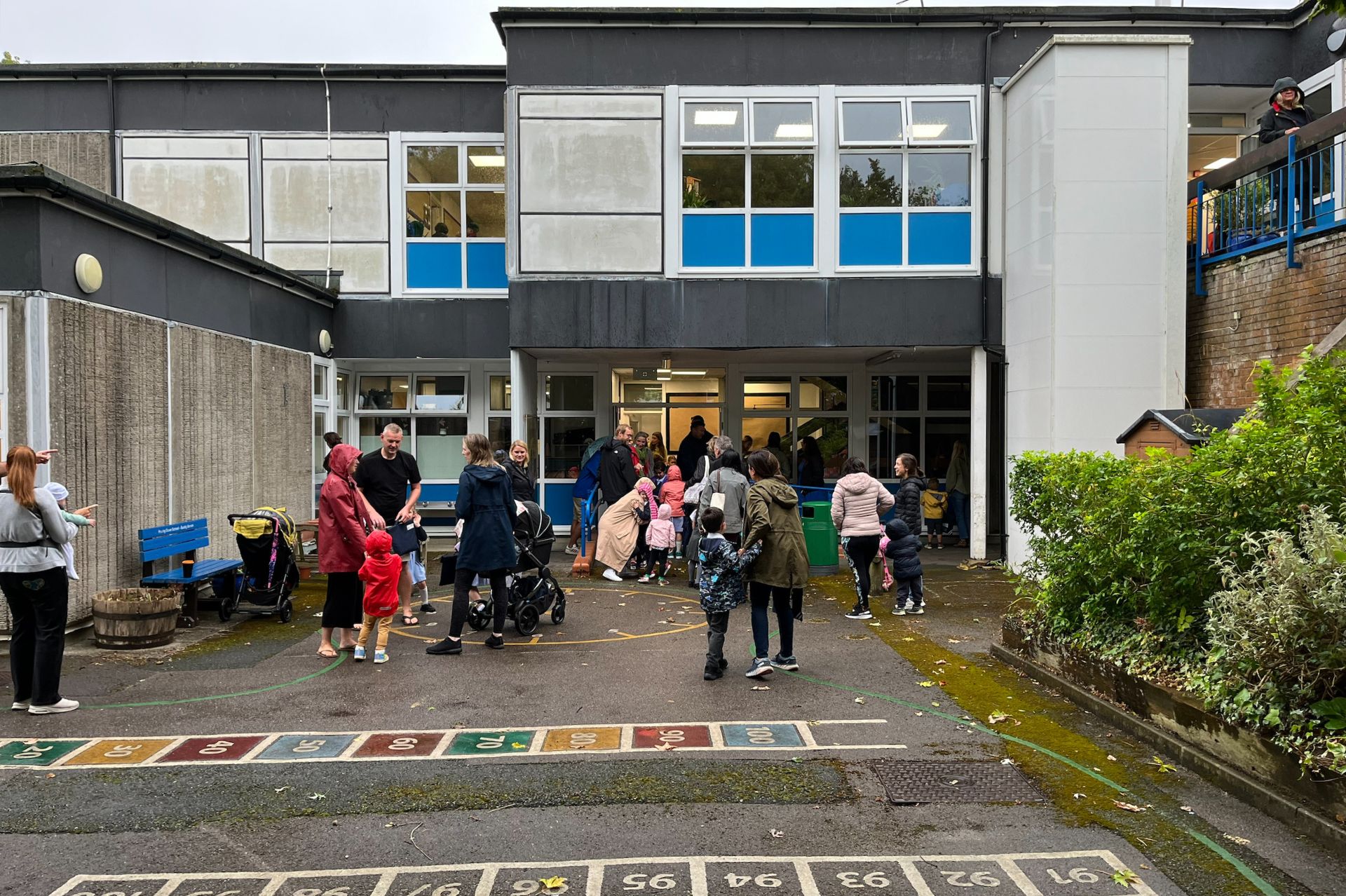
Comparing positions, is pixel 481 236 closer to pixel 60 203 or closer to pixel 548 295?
pixel 548 295

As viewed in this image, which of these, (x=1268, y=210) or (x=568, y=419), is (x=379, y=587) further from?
(x=1268, y=210)

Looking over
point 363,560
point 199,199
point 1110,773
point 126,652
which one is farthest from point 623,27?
point 1110,773

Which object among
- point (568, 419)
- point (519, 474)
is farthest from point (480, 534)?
point (568, 419)

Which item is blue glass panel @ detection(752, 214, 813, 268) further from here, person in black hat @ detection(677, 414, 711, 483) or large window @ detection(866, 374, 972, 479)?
large window @ detection(866, 374, 972, 479)

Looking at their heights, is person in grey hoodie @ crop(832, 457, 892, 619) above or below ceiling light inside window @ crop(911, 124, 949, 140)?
below

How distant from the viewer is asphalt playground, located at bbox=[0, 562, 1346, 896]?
461 cm

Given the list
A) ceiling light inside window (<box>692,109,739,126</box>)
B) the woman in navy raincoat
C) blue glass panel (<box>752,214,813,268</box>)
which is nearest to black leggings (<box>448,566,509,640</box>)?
the woman in navy raincoat

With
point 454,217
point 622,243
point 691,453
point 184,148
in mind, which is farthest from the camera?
point 454,217

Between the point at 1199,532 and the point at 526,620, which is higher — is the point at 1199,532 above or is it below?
above

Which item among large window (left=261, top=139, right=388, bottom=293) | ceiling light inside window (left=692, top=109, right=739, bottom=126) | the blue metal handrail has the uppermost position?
ceiling light inside window (left=692, top=109, right=739, bottom=126)

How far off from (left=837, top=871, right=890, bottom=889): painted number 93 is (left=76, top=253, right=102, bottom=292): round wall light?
351 inches

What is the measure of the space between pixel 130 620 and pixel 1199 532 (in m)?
8.92

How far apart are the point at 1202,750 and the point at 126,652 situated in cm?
876

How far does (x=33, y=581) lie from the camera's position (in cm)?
702
